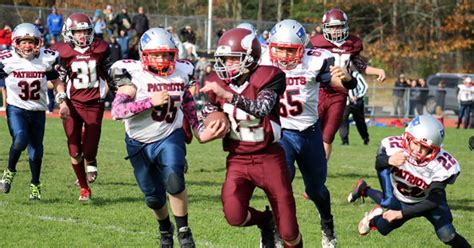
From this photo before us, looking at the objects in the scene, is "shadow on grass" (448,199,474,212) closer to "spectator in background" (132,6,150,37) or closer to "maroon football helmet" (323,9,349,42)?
"maroon football helmet" (323,9,349,42)

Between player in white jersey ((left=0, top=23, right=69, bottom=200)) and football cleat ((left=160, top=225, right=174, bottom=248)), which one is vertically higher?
player in white jersey ((left=0, top=23, right=69, bottom=200))

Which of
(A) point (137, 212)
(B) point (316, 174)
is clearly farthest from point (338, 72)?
(A) point (137, 212)

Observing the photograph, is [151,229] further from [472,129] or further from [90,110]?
[472,129]

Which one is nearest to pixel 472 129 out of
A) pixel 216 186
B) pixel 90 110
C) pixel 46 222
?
pixel 216 186

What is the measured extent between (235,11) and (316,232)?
33.1 metres

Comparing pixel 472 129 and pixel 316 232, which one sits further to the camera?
pixel 472 129

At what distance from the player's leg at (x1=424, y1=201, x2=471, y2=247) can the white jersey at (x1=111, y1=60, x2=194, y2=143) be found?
2084 mm

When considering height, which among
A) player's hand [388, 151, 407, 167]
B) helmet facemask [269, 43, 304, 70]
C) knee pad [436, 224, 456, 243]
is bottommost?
knee pad [436, 224, 456, 243]

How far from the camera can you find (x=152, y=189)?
651 centimetres

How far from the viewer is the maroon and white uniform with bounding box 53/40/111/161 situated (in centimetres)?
919

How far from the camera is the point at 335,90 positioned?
920cm

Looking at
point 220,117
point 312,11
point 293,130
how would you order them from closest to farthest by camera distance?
1. point 220,117
2. point 293,130
3. point 312,11

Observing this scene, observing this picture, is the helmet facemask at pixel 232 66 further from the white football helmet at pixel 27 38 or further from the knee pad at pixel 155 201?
the white football helmet at pixel 27 38

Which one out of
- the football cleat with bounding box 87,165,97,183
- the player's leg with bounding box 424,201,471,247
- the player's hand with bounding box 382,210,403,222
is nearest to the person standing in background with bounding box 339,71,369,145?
the football cleat with bounding box 87,165,97,183
